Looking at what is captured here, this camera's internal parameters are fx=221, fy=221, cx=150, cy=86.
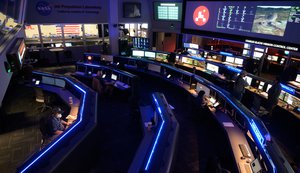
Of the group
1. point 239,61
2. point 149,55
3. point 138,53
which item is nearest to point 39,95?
point 138,53

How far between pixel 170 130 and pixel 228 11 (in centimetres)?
667

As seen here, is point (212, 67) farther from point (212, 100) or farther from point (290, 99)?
point (290, 99)

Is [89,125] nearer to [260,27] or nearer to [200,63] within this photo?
[200,63]

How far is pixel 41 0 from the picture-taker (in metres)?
11.0

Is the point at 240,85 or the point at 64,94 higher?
the point at 240,85

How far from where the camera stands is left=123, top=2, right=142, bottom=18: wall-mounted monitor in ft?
39.9

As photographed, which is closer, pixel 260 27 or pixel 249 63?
pixel 260 27

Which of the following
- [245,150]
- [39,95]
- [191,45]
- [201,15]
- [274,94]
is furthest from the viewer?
[191,45]

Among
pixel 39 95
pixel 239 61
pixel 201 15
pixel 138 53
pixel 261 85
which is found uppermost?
pixel 201 15

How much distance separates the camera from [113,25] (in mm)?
11586

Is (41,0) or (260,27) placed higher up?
(41,0)

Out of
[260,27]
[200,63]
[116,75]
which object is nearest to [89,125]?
[116,75]

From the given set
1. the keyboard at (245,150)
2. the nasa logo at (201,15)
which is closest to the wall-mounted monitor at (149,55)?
the nasa logo at (201,15)

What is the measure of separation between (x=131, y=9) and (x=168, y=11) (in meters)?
2.06
